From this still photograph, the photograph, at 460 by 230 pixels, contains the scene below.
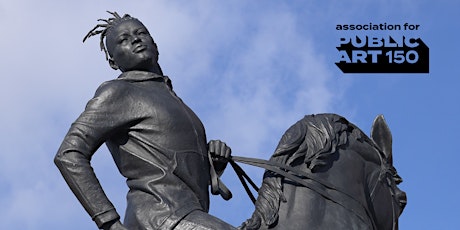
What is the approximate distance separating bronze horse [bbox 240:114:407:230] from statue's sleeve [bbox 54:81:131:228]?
4.03ft

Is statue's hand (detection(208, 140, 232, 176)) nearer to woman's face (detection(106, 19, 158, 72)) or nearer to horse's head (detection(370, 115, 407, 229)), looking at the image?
woman's face (detection(106, 19, 158, 72))

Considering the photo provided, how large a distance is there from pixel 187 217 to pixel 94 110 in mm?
1106

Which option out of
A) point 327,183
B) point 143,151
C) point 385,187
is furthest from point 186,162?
point 385,187

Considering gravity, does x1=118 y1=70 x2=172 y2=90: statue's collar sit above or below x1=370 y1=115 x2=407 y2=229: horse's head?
above

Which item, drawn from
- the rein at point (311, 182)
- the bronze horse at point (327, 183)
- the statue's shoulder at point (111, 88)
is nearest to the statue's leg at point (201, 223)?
the bronze horse at point (327, 183)

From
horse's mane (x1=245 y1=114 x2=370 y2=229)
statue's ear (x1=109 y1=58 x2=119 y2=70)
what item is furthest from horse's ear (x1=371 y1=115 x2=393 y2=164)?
statue's ear (x1=109 y1=58 x2=119 y2=70)

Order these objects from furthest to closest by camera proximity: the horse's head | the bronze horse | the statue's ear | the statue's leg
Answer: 1. the horse's head
2. the statue's ear
3. the bronze horse
4. the statue's leg

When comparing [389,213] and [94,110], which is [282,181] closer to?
[389,213]

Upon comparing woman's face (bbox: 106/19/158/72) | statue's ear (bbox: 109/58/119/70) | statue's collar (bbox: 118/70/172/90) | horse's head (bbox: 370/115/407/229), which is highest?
woman's face (bbox: 106/19/158/72)

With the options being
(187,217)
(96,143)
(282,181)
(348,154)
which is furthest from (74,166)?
(348,154)

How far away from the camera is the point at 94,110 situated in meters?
8.84

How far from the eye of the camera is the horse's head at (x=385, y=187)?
31.8 ft

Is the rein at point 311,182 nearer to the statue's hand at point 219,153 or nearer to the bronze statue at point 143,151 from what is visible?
the statue's hand at point 219,153

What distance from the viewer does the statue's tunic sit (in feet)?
28.2
